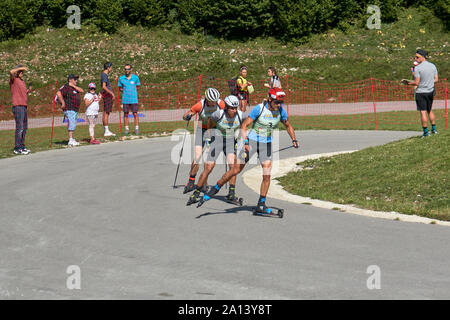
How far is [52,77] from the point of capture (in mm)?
44938

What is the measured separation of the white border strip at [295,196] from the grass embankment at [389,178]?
0.69 feet

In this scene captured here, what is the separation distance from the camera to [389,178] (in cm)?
1248

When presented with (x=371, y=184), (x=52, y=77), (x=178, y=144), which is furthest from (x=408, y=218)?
(x=52, y=77)

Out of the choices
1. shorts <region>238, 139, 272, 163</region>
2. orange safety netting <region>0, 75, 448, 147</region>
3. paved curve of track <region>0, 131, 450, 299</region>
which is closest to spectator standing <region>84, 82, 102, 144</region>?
paved curve of track <region>0, 131, 450, 299</region>

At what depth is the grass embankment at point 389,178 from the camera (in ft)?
36.4

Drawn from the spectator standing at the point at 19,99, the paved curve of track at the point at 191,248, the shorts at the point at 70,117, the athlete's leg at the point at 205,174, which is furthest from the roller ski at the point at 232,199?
the shorts at the point at 70,117

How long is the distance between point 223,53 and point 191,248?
1636 inches

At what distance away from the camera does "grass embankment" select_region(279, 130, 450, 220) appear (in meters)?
11.1

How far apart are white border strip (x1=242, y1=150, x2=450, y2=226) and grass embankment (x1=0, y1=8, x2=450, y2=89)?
28158mm

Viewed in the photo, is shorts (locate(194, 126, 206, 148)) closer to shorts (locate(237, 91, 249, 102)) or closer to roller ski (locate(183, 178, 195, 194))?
roller ski (locate(183, 178, 195, 194))

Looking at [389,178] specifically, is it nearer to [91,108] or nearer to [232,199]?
[232,199]

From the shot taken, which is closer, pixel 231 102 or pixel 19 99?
pixel 231 102

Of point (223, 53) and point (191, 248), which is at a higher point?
point (223, 53)

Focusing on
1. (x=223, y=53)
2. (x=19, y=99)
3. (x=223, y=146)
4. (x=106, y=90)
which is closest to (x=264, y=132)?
(x=223, y=146)
